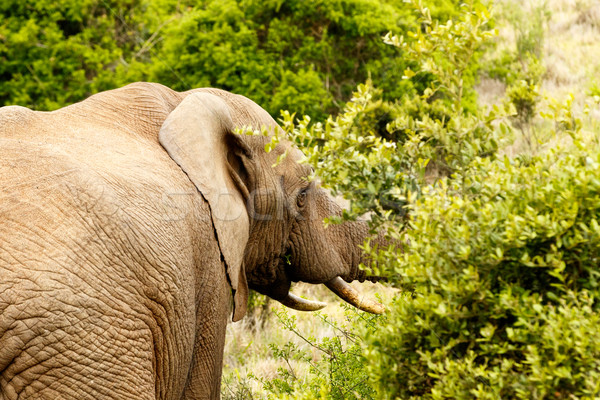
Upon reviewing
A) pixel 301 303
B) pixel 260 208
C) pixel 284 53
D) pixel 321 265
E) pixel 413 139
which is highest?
pixel 413 139

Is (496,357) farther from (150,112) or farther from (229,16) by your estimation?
(229,16)

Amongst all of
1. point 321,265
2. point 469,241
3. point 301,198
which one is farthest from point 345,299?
point 469,241

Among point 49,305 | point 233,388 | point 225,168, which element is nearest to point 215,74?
point 233,388

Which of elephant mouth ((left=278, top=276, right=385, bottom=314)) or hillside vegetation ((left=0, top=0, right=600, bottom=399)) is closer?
hillside vegetation ((left=0, top=0, right=600, bottom=399))

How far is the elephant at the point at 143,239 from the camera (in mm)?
3312

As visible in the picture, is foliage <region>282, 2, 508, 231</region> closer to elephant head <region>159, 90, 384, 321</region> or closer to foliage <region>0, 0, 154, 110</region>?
elephant head <region>159, 90, 384, 321</region>

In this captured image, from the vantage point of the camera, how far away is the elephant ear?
4453mm

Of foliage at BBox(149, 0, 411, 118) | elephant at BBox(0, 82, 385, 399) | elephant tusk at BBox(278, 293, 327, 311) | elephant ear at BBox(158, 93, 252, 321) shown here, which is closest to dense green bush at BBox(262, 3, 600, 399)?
elephant at BBox(0, 82, 385, 399)

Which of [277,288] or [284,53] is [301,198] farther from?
[284,53]

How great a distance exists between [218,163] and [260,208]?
574 mm

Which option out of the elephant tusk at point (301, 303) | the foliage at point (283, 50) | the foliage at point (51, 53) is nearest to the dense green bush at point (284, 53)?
the foliage at point (283, 50)

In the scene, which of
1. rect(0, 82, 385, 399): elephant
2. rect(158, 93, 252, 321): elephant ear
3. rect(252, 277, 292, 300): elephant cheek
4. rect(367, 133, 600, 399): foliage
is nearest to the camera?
rect(367, 133, 600, 399): foliage

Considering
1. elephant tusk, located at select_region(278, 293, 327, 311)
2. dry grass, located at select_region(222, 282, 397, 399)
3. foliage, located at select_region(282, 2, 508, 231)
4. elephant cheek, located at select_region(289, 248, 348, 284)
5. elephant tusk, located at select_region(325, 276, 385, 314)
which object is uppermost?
foliage, located at select_region(282, 2, 508, 231)

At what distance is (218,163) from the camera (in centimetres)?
473
